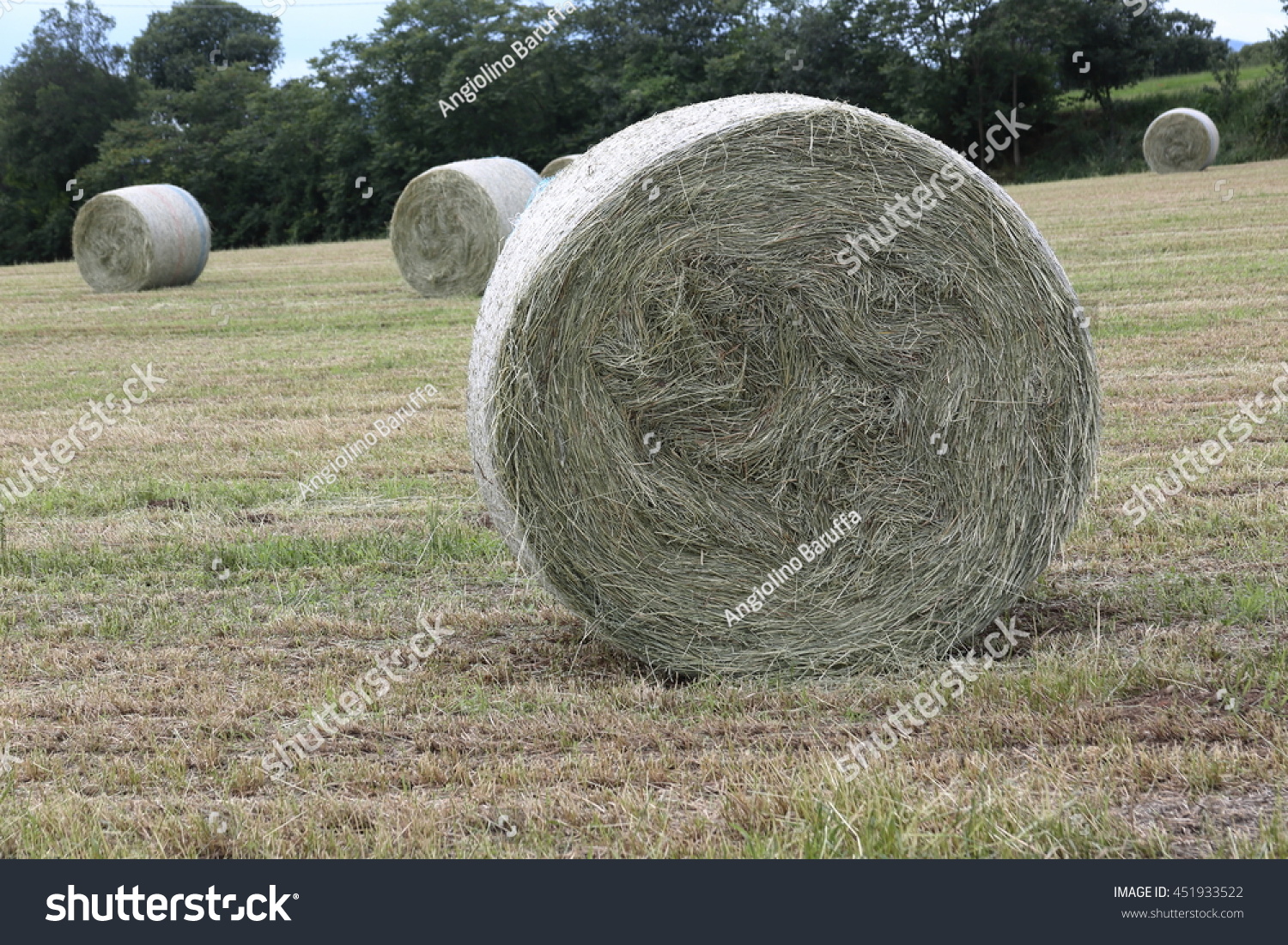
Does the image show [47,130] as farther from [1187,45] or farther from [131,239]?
[1187,45]

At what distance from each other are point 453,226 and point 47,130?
36.6m

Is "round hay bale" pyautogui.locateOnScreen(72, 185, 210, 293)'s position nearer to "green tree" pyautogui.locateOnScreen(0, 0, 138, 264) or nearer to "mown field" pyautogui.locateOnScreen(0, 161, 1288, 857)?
"mown field" pyautogui.locateOnScreen(0, 161, 1288, 857)

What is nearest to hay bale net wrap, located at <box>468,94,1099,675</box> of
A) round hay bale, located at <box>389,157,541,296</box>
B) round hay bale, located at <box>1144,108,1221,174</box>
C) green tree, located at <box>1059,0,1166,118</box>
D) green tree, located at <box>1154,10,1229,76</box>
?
round hay bale, located at <box>389,157,541,296</box>

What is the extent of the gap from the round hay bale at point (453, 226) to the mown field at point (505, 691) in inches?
316

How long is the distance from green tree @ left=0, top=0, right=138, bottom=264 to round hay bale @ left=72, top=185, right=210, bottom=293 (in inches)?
1003

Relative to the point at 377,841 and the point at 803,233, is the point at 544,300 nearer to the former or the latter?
the point at 803,233

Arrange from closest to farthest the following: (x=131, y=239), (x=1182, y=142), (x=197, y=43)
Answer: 1. (x=131, y=239)
2. (x=1182, y=142)
3. (x=197, y=43)

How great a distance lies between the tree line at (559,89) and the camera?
4041cm

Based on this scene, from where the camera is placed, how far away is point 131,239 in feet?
63.8

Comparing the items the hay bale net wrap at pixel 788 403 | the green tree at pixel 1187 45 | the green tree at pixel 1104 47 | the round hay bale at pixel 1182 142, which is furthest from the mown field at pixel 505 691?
the green tree at pixel 1187 45

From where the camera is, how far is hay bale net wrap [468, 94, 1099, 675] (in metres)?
4.70

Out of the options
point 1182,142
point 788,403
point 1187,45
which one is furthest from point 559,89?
point 788,403

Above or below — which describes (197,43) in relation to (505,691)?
above

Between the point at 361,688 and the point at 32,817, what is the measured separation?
4.08 ft
